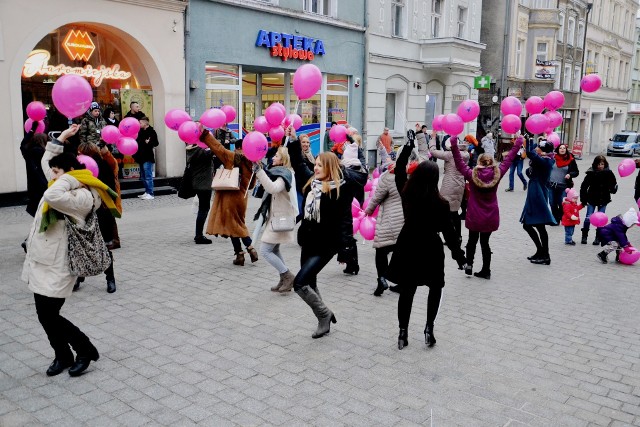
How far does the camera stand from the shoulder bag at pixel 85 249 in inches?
173

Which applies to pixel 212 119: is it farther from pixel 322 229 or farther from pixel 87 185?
pixel 87 185

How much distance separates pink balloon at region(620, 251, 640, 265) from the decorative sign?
12115mm

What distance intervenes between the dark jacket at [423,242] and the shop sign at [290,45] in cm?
1245

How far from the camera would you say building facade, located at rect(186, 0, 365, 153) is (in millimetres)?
15172

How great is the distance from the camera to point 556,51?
118 ft

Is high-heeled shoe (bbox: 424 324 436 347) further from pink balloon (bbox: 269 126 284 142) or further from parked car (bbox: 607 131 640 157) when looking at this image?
parked car (bbox: 607 131 640 157)

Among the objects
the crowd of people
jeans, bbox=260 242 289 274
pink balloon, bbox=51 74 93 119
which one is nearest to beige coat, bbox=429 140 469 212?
the crowd of people

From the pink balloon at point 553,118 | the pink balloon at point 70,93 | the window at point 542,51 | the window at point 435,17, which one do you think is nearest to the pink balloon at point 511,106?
the pink balloon at point 553,118

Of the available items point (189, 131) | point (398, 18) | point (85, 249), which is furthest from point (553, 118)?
point (398, 18)

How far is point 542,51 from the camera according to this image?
3472 centimetres

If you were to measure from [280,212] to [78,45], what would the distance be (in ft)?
31.2

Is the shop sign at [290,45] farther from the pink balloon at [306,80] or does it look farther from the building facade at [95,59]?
the pink balloon at [306,80]

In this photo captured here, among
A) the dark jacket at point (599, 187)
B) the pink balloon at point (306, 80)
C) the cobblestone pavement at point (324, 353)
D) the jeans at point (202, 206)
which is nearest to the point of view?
the cobblestone pavement at point (324, 353)

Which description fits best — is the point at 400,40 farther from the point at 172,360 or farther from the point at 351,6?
the point at 172,360
